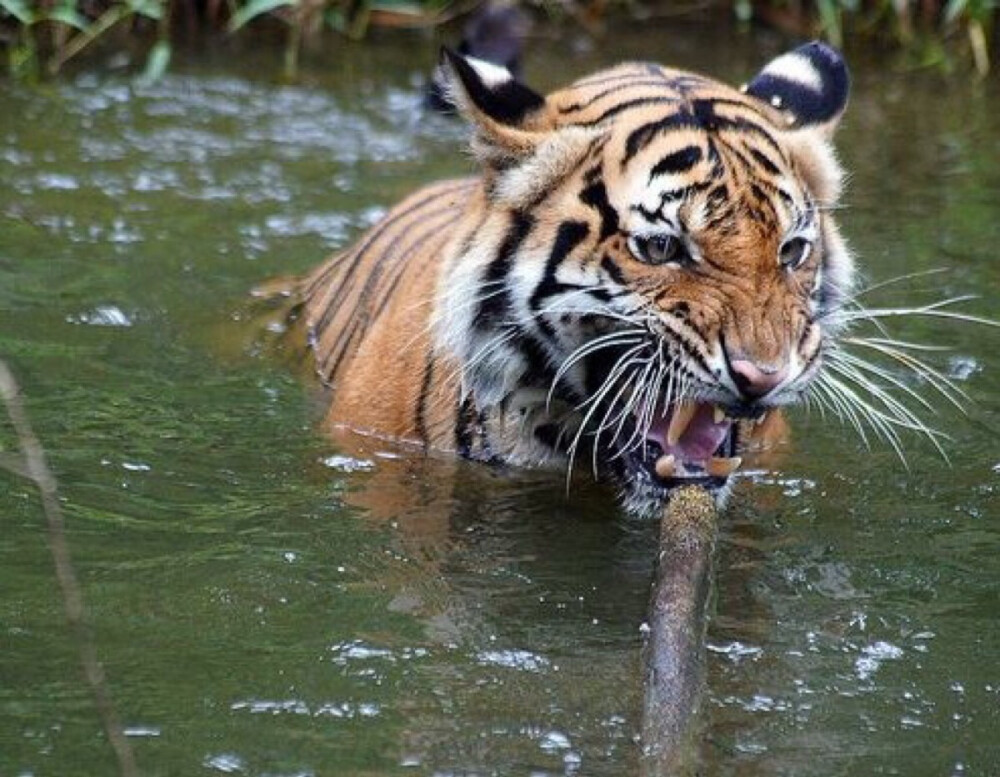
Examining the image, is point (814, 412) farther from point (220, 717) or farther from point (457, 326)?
point (220, 717)

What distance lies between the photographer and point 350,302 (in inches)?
176

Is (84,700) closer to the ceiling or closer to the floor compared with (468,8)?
closer to the floor

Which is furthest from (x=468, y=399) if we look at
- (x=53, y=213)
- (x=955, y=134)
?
(x=955, y=134)

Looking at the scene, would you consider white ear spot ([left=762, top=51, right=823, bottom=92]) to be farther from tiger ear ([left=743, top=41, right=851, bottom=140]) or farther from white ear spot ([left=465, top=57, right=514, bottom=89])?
white ear spot ([left=465, top=57, right=514, bottom=89])

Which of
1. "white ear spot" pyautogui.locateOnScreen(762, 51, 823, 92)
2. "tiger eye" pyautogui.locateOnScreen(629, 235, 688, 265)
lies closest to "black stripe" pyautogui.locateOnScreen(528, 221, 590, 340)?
"tiger eye" pyautogui.locateOnScreen(629, 235, 688, 265)

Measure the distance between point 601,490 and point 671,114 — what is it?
0.69 m

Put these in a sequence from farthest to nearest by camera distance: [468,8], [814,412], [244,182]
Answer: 1. [468,8]
2. [244,182]
3. [814,412]

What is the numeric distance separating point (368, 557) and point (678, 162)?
0.82 metres

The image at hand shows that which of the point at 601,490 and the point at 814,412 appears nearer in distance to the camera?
the point at 601,490

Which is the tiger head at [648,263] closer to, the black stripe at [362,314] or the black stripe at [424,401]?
the black stripe at [424,401]

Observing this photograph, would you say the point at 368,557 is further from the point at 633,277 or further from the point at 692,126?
the point at 692,126

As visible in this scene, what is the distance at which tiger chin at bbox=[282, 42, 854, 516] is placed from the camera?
3143mm

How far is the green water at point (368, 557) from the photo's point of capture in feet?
9.01

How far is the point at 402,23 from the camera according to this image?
23.4ft
